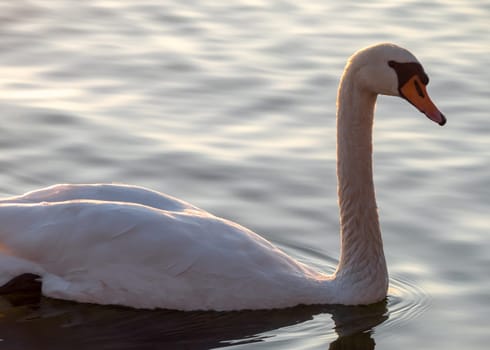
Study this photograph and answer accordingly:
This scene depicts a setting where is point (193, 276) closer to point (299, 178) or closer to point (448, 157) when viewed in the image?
point (299, 178)

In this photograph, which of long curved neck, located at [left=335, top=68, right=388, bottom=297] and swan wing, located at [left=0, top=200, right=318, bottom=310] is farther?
long curved neck, located at [left=335, top=68, right=388, bottom=297]

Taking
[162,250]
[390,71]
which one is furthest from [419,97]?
[162,250]

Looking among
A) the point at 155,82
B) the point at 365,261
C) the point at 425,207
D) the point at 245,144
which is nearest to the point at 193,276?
the point at 365,261

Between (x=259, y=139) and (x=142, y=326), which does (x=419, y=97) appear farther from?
(x=259, y=139)

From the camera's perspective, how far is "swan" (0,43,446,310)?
9141mm

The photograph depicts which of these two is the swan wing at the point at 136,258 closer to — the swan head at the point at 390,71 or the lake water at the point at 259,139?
the lake water at the point at 259,139

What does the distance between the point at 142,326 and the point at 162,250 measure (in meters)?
0.47

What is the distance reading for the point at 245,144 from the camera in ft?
41.7

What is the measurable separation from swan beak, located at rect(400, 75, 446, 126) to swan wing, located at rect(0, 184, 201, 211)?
1524 mm

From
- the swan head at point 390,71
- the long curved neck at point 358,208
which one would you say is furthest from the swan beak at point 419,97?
the long curved neck at point 358,208

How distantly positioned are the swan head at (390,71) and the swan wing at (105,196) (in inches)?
54.3

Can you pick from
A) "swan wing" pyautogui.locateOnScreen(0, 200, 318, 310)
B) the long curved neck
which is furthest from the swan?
the long curved neck

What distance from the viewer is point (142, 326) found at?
360 inches

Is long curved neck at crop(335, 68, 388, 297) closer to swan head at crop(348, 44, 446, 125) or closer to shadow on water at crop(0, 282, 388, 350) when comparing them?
swan head at crop(348, 44, 446, 125)
